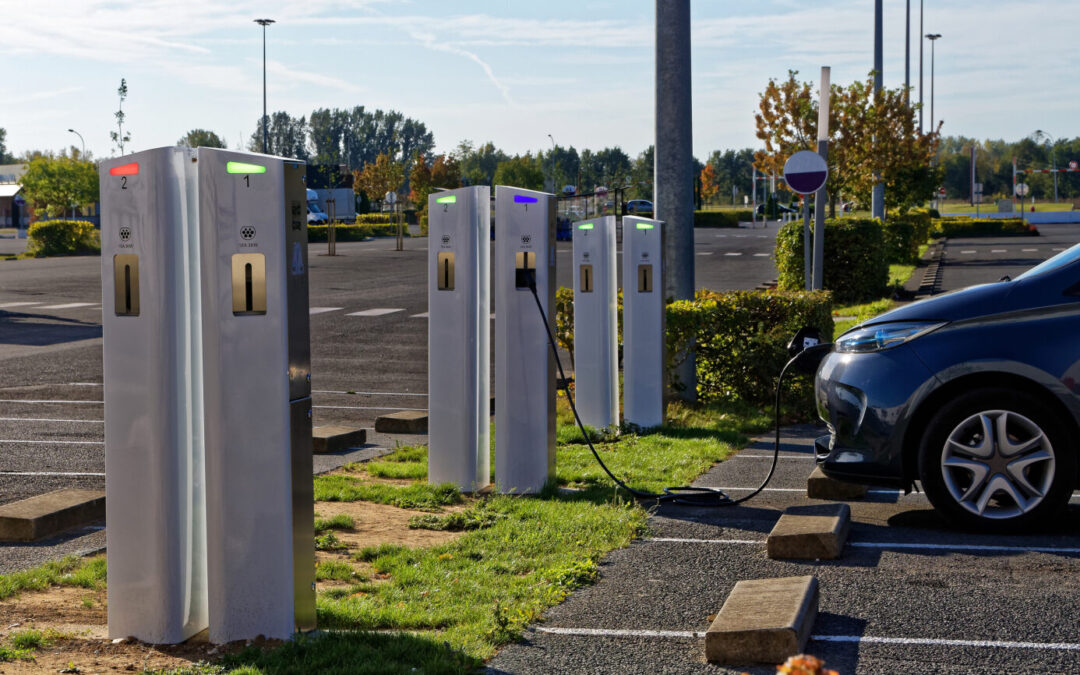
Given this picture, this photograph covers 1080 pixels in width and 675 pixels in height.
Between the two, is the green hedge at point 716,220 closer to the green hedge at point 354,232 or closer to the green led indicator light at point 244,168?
the green hedge at point 354,232

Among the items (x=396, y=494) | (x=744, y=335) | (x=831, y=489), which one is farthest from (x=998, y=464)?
(x=744, y=335)

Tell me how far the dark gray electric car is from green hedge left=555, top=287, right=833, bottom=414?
421 centimetres

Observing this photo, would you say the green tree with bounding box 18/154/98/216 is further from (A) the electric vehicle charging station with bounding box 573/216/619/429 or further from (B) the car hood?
(B) the car hood

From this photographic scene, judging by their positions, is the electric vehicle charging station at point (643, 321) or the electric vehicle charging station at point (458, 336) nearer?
the electric vehicle charging station at point (458, 336)

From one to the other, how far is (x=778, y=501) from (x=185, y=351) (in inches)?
158

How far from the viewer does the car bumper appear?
6383 mm

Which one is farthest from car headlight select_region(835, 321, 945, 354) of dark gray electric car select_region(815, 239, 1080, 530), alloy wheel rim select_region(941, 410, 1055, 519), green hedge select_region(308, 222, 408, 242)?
green hedge select_region(308, 222, 408, 242)

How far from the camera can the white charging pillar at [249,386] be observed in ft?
14.9

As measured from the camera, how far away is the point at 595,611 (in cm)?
498

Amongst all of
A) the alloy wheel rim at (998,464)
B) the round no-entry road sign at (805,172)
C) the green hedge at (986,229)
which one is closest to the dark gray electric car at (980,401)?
the alloy wheel rim at (998,464)

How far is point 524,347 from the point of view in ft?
25.0

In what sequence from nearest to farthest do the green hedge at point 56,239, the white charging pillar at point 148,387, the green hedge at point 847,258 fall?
the white charging pillar at point 148,387 → the green hedge at point 847,258 → the green hedge at point 56,239

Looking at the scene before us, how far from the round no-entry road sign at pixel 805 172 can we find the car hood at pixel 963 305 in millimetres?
7064

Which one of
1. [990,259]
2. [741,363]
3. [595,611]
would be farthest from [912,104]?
[595,611]
